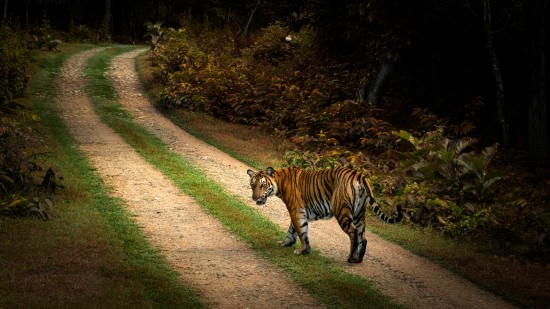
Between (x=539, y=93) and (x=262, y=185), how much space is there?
513 inches

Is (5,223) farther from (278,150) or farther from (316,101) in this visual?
(316,101)

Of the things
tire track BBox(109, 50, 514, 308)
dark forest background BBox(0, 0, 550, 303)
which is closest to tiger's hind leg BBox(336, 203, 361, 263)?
tire track BBox(109, 50, 514, 308)

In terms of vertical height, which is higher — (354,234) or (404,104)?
(404,104)

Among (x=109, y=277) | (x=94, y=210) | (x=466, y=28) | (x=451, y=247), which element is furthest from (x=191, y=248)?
(x=466, y=28)

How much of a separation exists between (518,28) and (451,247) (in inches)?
453

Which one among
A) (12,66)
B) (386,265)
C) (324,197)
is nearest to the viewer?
(324,197)

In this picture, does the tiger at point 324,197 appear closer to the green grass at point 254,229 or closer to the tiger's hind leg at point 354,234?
the tiger's hind leg at point 354,234

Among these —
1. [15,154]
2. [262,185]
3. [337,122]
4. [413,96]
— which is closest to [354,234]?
[262,185]

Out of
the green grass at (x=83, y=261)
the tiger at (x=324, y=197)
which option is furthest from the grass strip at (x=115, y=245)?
the tiger at (x=324, y=197)

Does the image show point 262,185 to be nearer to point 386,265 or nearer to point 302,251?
point 302,251

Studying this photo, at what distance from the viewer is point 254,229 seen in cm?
1348

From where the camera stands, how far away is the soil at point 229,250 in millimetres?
10039

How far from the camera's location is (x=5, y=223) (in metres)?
12.4

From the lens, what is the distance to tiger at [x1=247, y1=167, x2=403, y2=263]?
10930 millimetres
